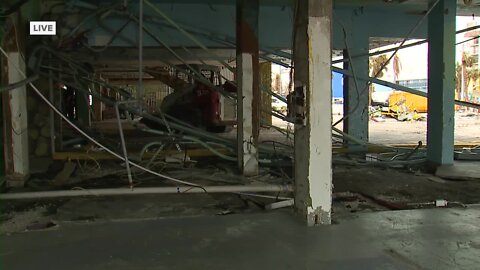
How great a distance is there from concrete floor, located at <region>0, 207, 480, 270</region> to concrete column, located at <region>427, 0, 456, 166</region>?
10.7 ft

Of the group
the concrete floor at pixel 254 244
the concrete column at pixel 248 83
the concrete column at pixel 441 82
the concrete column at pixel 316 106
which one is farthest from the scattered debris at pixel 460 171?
the concrete column at pixel 316 106

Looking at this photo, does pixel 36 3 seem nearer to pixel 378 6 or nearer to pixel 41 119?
pixel 41 119

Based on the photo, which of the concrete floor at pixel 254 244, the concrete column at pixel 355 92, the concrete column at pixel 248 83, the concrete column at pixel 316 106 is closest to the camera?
the concrete floor at pixel 254 244

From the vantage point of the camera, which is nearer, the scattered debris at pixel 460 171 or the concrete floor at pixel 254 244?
the concrete floor at pixel 254 244


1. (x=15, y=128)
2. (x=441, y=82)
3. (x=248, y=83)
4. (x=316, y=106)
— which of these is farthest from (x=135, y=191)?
(x=441, y=82)

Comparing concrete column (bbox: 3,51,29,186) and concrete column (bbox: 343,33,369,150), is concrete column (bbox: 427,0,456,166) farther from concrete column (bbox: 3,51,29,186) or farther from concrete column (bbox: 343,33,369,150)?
concrete column (bbox: 3,51,29,186)

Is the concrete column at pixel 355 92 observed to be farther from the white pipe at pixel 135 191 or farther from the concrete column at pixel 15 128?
the concrete column at pixel 15 128

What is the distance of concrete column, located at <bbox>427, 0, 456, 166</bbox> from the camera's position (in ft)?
23.7

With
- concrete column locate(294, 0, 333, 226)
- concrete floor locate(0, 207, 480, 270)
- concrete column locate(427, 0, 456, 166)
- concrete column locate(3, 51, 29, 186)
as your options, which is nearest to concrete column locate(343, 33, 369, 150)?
concrete column locate(427, 0, 456, 166)

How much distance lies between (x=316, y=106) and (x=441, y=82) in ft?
13.5

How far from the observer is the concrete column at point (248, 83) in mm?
6613

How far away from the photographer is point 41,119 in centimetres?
710

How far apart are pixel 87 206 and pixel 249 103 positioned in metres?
2.81

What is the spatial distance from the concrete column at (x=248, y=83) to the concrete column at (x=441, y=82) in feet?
9.66
